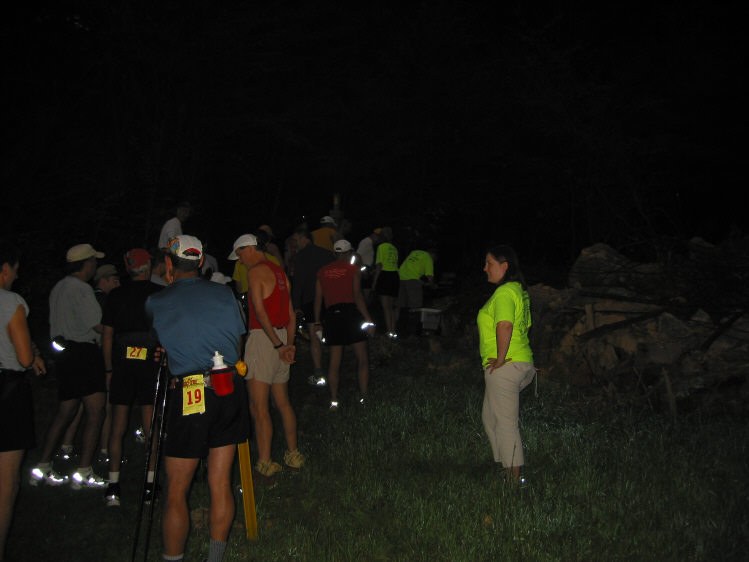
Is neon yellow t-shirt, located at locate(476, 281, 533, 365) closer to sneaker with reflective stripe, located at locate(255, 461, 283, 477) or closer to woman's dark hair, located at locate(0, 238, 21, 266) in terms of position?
sneaker with reflective stripe, located at locate(255, 461, 283, 477)

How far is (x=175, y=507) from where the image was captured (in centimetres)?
501

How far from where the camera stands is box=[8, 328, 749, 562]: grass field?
18.2 feet

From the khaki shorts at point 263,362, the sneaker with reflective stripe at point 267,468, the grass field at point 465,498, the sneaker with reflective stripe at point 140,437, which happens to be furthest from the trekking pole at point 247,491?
the sneaker with reflective stripe at point 140,437

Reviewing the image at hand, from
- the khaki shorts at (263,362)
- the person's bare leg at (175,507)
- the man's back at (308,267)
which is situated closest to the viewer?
the person's bare leg at (175,507)

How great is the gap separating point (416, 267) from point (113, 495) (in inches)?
372

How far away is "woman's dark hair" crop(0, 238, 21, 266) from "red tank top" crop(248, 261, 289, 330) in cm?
208

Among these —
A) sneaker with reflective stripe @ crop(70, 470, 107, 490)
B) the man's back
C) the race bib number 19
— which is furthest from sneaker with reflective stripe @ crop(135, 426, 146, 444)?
the race bib number 19

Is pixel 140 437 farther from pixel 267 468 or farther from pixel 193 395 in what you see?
pixel 193 395

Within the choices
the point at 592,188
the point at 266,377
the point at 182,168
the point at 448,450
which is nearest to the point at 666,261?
the point at 448,450

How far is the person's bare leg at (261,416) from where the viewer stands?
7133 millimetres

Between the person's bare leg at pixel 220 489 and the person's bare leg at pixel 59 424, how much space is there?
2869 millimetres

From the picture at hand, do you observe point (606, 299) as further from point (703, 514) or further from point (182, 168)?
point (182, 168)

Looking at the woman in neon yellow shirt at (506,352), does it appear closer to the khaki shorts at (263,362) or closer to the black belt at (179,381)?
the khaki shorts at (263,362)

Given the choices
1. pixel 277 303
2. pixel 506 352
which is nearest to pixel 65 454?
pixel 277 303
